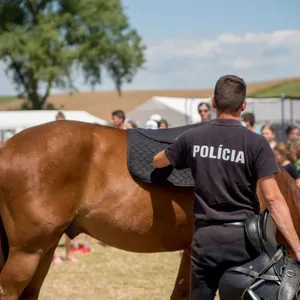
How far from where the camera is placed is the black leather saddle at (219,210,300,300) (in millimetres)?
3623

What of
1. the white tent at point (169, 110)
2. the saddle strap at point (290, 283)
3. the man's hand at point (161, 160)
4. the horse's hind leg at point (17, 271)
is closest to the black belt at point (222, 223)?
the saddle strap at point (290, 283)

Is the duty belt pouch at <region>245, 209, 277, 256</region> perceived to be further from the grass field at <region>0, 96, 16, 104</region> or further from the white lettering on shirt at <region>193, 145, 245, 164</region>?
the grass field at <region>0, 96, 16, 104</region>

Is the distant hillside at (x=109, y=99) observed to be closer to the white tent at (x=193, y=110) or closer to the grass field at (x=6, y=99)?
the grass field at (x=6, y=99)

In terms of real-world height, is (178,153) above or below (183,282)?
above

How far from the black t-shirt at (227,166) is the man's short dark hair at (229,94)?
91 millimetres

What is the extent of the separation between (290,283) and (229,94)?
3.81 feet

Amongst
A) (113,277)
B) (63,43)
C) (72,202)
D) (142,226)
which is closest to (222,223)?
(142,226)

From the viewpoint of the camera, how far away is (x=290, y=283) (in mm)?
3627

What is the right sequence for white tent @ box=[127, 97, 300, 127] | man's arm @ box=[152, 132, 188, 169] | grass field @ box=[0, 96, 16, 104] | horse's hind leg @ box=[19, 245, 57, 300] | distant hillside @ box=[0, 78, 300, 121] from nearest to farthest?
1. man's arm @ box=[152, 132, 188, 169]
2. horse's hind leg @ box=[19, 245, 57, 300]
3. white tent @ box=[127, 97, 300, 127]
4. distant hillside @ box=[0, 78, 300, 121]
5. grass field @ box=[0, 96, 16, 104]

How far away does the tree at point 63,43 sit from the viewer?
145ft

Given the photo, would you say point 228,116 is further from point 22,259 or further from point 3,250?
point 3,250

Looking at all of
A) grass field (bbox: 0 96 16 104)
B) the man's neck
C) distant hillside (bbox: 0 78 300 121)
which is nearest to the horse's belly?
the man's neck

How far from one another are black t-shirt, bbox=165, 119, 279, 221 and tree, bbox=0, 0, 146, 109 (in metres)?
41.0

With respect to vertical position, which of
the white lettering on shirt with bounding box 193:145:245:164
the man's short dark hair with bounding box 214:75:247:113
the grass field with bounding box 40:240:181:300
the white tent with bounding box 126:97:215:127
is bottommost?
the grass field with bounding box 40:240:181:300
